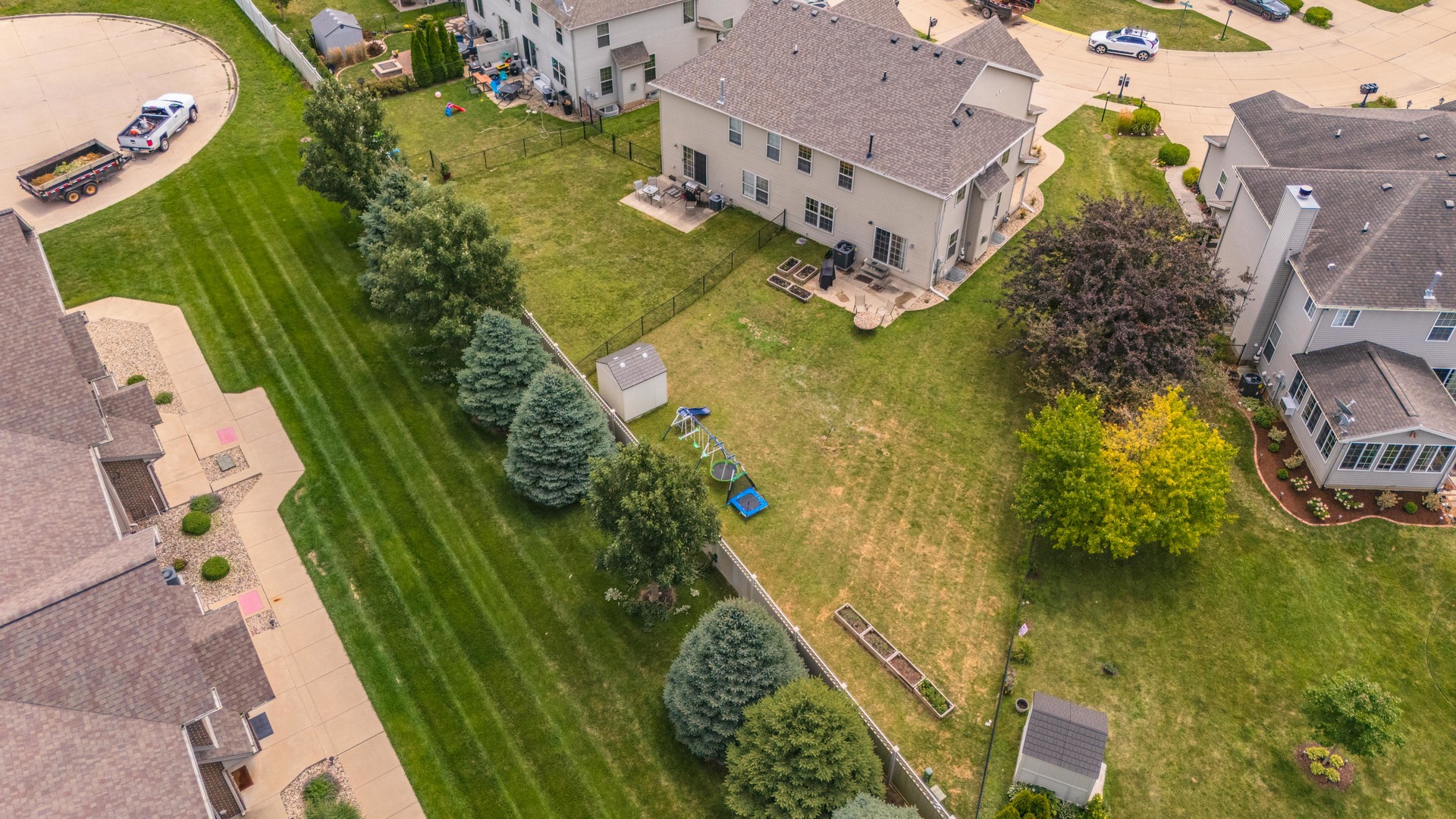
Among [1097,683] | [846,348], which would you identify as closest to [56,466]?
[846,348]

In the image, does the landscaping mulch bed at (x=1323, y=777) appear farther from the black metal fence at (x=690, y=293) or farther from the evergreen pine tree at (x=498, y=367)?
the evergreen pine tree at (x=498, y=367)

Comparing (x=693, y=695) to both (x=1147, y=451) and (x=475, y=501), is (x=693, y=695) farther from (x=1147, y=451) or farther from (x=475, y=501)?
(x=1147, y=451)

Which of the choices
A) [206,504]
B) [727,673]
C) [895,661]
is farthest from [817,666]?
[206,504]

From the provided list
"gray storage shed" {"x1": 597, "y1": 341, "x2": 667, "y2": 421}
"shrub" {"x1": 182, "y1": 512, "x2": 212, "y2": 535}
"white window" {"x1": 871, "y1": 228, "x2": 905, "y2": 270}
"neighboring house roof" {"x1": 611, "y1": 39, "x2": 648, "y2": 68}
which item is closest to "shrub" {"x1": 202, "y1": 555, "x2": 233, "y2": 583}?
"shrub" {"x1": 182, "y1": 512, "x2": 212, "y2": 535}

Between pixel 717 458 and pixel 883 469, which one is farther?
pixel 883 469

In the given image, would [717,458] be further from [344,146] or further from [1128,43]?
[1128,43]

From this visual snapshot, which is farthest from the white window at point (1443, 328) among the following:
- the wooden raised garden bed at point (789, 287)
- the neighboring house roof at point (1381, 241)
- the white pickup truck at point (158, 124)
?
the white pickup truck at point (158, 124)
